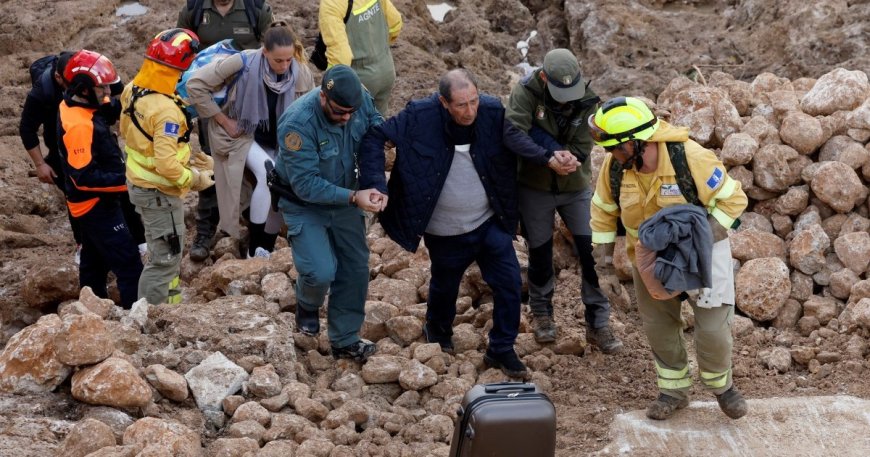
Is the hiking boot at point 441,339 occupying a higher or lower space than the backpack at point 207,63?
lower

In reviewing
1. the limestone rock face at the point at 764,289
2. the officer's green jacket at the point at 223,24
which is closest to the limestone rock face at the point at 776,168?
the limestone rock face at the point at 764,289

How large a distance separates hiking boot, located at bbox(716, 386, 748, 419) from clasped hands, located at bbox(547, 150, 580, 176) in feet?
4.60

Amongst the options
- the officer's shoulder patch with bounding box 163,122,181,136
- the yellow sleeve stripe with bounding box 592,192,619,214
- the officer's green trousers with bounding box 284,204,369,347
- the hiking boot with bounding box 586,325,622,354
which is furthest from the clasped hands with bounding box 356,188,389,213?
the hiking boot with bounding box 586,325,622,354

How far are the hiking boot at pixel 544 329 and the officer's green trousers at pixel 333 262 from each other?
107 centimetres

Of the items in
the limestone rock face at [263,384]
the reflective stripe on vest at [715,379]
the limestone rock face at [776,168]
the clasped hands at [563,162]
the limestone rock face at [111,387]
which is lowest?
the limestone rock face at [263,384]

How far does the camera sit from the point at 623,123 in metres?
4.46

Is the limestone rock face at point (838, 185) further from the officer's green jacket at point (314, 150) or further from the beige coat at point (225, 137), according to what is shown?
the beige coat at point (225, 137)

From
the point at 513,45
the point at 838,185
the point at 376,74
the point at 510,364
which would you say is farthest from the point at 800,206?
the point at 513,45

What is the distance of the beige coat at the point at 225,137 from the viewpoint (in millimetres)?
6414

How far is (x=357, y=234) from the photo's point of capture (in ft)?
18.0

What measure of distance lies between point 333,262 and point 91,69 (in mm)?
2049

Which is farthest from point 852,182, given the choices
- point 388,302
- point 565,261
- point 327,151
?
point 327,151

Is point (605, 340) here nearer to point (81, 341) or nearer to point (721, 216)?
point (721, 216)

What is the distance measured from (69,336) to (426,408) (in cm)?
186
